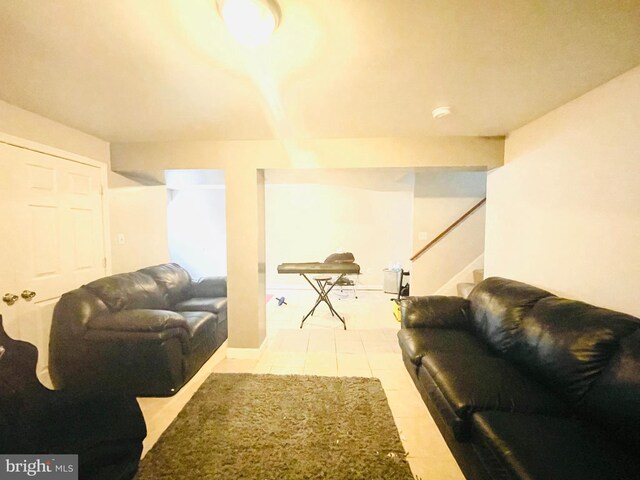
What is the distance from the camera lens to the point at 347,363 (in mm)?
2529

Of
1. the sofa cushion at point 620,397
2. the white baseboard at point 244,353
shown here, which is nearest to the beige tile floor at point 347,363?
the white baseboard at point 244,353

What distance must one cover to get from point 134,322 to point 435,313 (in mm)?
2651

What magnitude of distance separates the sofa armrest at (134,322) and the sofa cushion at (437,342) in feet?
6.45

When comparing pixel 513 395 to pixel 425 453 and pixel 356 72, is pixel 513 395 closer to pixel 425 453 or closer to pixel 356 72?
pixel 425 453

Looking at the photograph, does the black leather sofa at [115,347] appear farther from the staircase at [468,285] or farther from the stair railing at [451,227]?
the staircase at [468,285]

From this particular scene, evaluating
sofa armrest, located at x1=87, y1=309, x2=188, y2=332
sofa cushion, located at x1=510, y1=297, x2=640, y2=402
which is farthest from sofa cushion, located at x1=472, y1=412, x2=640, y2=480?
sofa armrest, located at x1=87, y1=309, x2=188, y2=332

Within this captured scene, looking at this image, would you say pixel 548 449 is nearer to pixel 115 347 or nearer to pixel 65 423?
pixel 65 423

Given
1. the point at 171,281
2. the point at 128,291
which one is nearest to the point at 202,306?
the point at 171,281

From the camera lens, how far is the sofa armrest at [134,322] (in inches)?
77.2

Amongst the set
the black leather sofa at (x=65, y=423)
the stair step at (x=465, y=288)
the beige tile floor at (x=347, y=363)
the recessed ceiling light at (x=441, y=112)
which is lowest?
the beige tile floor at (x=347, y=363)

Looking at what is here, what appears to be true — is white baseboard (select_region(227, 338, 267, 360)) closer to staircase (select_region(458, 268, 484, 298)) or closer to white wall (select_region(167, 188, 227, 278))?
staircase (select_region(458, 268, 484, 298))

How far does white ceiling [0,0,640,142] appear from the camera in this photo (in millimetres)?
1040

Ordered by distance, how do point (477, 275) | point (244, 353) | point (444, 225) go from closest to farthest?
point (244, 353) < point (477, 275) < point (444, 225)

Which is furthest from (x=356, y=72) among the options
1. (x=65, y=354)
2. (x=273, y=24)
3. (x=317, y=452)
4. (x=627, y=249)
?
(x=65, y=354)
